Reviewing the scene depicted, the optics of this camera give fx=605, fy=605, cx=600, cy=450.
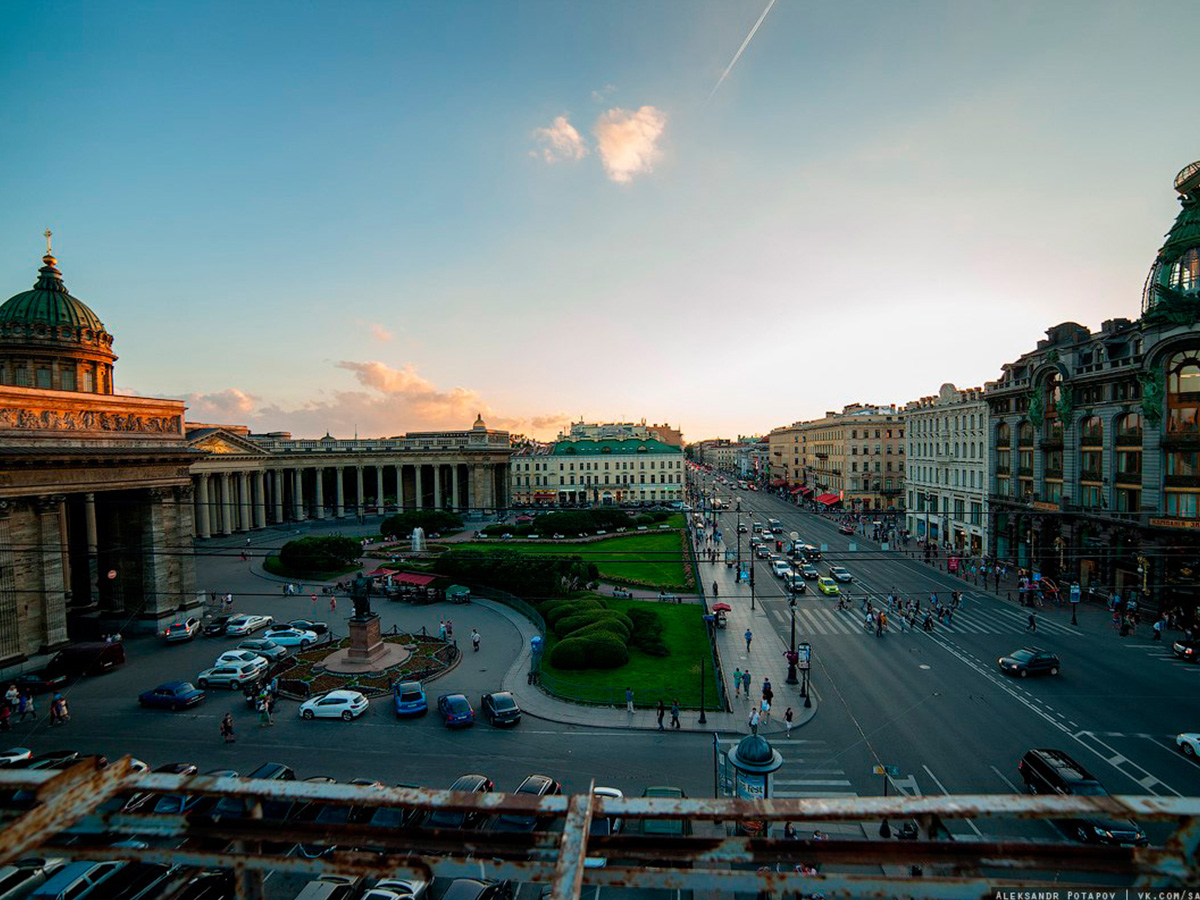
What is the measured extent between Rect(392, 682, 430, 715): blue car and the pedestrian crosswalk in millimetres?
21629

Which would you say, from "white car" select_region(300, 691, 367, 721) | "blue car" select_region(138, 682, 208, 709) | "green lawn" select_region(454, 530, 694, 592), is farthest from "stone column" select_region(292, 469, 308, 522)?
"white car" select_region(300, 691, 367, 721)

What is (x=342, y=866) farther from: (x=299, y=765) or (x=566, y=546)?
(x=566, y=546)

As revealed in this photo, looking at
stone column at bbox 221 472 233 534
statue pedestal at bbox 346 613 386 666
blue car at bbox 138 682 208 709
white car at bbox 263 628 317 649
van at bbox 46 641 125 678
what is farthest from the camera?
stone column at bbox 221 472 233 534

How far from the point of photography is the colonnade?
245ft

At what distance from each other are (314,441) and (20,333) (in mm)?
41454

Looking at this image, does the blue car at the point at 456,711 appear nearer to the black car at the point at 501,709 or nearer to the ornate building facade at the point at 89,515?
the black car at the point at 501,709

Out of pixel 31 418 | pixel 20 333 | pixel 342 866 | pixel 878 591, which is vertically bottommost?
pixel 878 591

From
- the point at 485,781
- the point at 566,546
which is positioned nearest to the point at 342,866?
the point at 485,781

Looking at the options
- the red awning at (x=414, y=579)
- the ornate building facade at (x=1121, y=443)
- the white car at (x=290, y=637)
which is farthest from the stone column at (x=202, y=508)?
the ornate building facade at (x=1121, y=443)

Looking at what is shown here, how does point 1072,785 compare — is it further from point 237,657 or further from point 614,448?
point 614,448

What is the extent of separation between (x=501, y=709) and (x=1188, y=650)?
32591 mm

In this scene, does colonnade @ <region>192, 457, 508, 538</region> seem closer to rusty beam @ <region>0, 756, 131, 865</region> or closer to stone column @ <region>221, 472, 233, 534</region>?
stone column @ <region>221, 472, 233, 534</region>

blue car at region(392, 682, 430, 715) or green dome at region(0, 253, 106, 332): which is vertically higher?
green dome at region(0, 253, 106, 332)

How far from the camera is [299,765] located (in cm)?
2061
